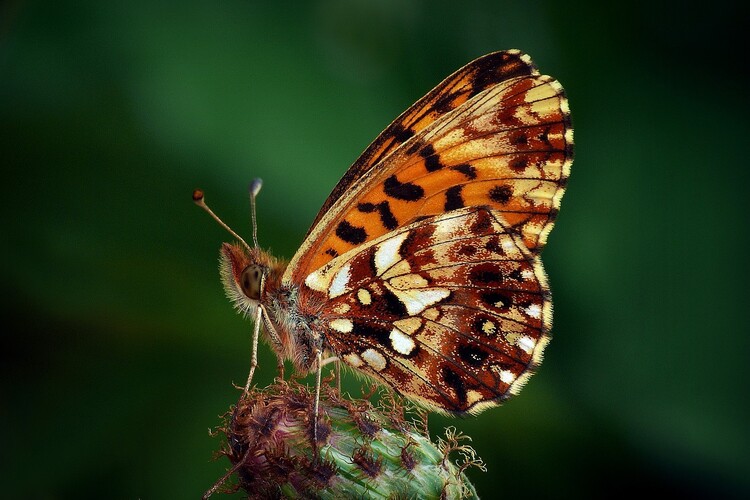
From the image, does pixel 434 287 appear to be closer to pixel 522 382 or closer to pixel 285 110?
pixel 522 382

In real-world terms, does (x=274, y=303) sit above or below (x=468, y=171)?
below

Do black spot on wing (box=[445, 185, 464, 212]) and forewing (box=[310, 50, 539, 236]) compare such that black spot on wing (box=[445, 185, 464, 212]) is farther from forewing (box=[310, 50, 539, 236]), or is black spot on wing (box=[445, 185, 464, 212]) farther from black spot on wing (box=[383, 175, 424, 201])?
forewing (box=[310, 50, 539, 236])

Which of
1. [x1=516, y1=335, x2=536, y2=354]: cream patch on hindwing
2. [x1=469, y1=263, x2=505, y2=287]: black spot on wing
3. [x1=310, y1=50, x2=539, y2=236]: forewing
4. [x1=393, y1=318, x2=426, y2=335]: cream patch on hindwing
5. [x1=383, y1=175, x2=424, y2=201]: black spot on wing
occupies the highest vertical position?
[x1=310, y1=50, x2=539, y2=236]: forewing

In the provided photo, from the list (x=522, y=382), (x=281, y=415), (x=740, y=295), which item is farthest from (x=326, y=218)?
(x=740, y=295)

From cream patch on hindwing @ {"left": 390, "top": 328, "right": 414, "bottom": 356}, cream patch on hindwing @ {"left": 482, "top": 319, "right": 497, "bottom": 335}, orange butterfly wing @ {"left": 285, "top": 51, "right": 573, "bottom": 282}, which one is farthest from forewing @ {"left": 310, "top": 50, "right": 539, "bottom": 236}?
cream patch on hindwing @ {"left": 482, "top": 319, "right": 497, "bottom": 335}

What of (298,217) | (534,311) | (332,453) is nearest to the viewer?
(332,453)

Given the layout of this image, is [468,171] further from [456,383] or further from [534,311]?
[456,383]

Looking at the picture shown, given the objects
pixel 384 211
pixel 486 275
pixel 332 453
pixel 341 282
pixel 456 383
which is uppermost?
pixel 384 211

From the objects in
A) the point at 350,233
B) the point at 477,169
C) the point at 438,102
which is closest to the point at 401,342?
the point at 350,233
